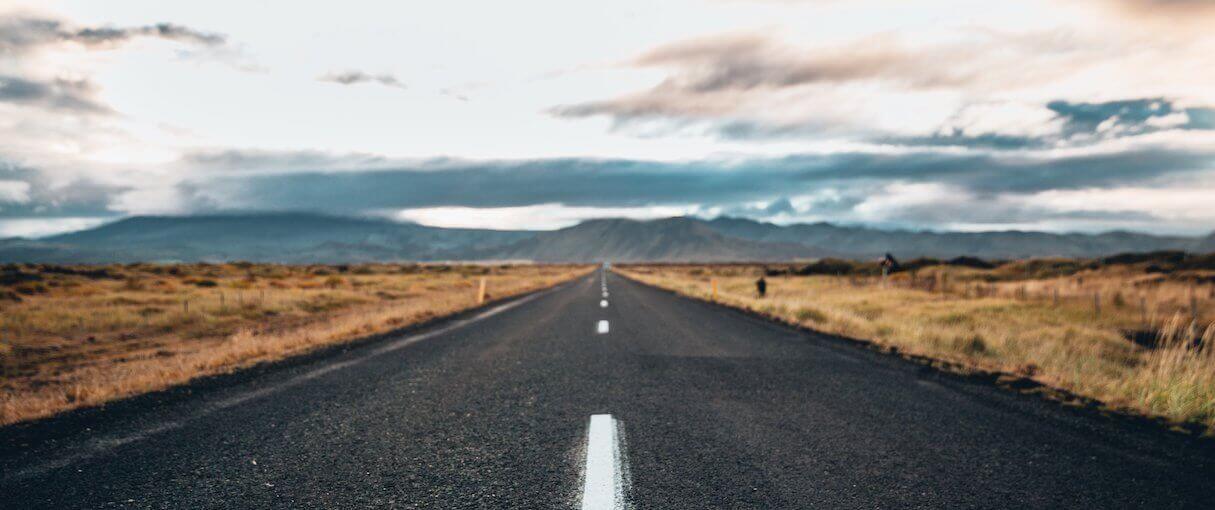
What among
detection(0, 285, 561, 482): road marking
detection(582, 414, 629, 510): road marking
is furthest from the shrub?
detection(582, 414, 629, 510): road marking

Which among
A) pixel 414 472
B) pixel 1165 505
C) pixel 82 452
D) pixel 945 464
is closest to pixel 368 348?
pixel 82 452

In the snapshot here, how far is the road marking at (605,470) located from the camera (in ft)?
10.7

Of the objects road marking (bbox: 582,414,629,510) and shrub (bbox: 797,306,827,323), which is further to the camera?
shrub (bbox: 797,306,827,323)

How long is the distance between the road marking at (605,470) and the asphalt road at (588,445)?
4 cm

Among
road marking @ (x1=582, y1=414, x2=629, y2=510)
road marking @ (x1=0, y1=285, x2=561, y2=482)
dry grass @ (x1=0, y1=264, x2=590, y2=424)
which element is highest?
road marking @ (x1=582, y1=414, x2=629, y2=510)

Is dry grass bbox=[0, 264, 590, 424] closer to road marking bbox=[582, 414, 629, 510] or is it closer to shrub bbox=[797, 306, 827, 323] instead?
road marking bbox=[582, 414, 629, 510]

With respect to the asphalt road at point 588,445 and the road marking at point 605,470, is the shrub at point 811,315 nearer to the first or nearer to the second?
the asphalt road at point 588,445

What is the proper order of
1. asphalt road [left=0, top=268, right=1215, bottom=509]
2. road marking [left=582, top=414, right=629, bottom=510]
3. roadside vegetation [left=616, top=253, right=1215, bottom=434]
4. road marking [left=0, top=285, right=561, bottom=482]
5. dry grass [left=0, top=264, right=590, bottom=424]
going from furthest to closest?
dry grass [left=0, top=264, right=590, bottom=424], roadside vegetation [left=616, top=253, right=1215, bottom=434], road marking [left=0, top=285, right=561, bottom=482], asphalt road [left=0, top=268, right=1215, bottom=509], road marking [left=582, top=414, right=629, bottom=510]

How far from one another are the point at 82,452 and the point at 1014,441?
23.1 feet

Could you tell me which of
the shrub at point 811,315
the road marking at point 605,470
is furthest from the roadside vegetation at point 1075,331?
the road marking at point 605,470

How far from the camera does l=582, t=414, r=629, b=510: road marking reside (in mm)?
3260

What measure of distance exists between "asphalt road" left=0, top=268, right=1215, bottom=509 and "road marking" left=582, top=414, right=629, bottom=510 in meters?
0.04

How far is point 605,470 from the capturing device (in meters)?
3.77

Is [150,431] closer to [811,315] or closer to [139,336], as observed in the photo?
[811,315]
